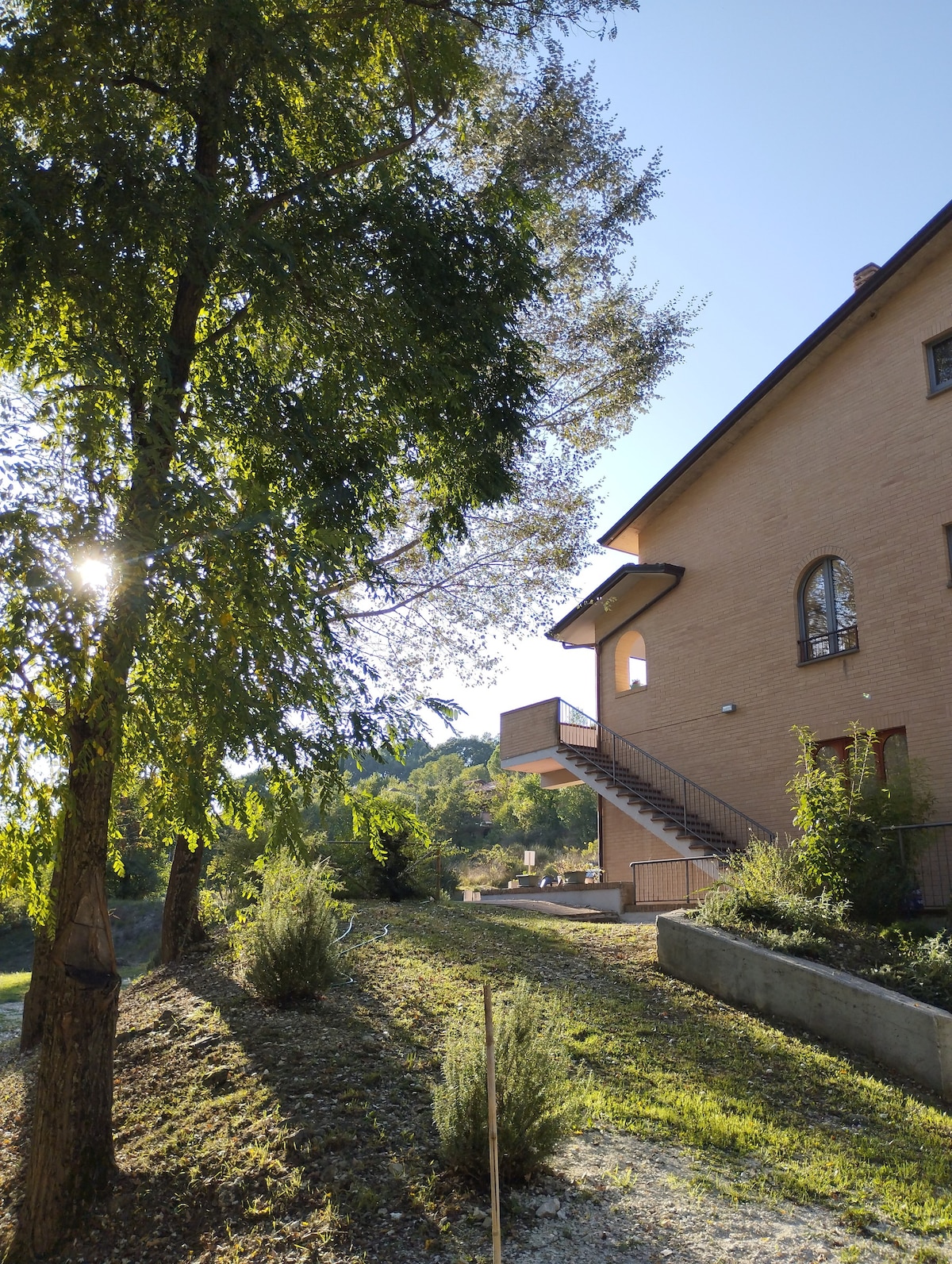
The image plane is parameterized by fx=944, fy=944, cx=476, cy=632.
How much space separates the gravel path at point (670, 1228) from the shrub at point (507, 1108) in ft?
0.76

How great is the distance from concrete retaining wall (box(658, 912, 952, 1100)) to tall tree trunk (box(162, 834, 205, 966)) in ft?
18.6

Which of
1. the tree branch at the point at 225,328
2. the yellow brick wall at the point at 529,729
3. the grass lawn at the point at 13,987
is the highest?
the tree branch at the point at 225,328

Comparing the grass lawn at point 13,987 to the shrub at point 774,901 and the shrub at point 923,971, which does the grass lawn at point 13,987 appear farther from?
the shrub at point 923,971

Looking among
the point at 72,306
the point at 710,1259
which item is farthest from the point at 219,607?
the point at 710,1259

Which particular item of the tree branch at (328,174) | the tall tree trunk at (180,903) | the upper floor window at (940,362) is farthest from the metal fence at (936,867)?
the tree branch at (328,174)

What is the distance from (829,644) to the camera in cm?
1468

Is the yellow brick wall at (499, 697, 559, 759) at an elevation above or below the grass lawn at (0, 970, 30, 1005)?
above

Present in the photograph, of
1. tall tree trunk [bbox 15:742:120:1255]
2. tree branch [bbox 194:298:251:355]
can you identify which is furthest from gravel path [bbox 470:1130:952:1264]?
tree branch [bbox 194:298:251:355]

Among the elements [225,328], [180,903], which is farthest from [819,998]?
[225,328]

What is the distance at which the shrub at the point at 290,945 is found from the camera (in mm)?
8438

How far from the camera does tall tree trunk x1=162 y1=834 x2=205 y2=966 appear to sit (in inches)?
457

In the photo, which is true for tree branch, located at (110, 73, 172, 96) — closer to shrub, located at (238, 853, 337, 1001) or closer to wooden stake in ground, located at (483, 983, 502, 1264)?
shrub, located at (238, 853, 337, 1001)

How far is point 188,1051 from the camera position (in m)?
7.62

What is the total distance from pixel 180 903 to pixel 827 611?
34.1ft
